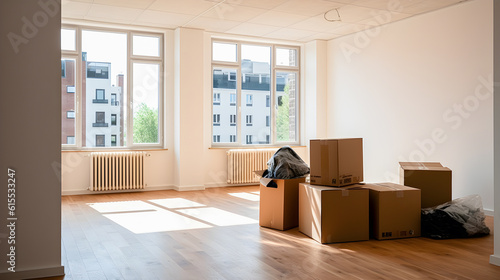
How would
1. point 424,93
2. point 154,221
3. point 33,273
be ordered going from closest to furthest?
1. point 33,273
2. point 154,221
3. point 424,93

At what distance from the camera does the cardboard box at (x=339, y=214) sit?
144 inches

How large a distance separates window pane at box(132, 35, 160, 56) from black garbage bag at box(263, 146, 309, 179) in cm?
362

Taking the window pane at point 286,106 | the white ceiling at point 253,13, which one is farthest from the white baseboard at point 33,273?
the window pane at point 286,106

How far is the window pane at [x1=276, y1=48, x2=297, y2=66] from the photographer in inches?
318

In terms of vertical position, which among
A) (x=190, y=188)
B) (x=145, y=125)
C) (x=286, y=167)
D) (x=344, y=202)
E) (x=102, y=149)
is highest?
(x=145, y=125)

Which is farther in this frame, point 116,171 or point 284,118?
point 284,118

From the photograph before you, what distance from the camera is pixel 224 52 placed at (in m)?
7.57

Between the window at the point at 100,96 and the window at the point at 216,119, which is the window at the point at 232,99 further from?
the window at the point at 100,96

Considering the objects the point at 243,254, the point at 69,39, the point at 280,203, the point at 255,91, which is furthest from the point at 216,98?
the point at 243,254

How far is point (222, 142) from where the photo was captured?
756cm

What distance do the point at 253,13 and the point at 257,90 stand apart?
206 cm

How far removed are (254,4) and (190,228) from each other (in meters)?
2.98

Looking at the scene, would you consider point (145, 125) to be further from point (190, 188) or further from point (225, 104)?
point (225, 104)

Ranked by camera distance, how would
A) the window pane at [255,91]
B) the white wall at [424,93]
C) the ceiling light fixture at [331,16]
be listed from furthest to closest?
the window pane at [255,91] → the ceiling light fixture at [331,16] → the white wall at [424,93]
